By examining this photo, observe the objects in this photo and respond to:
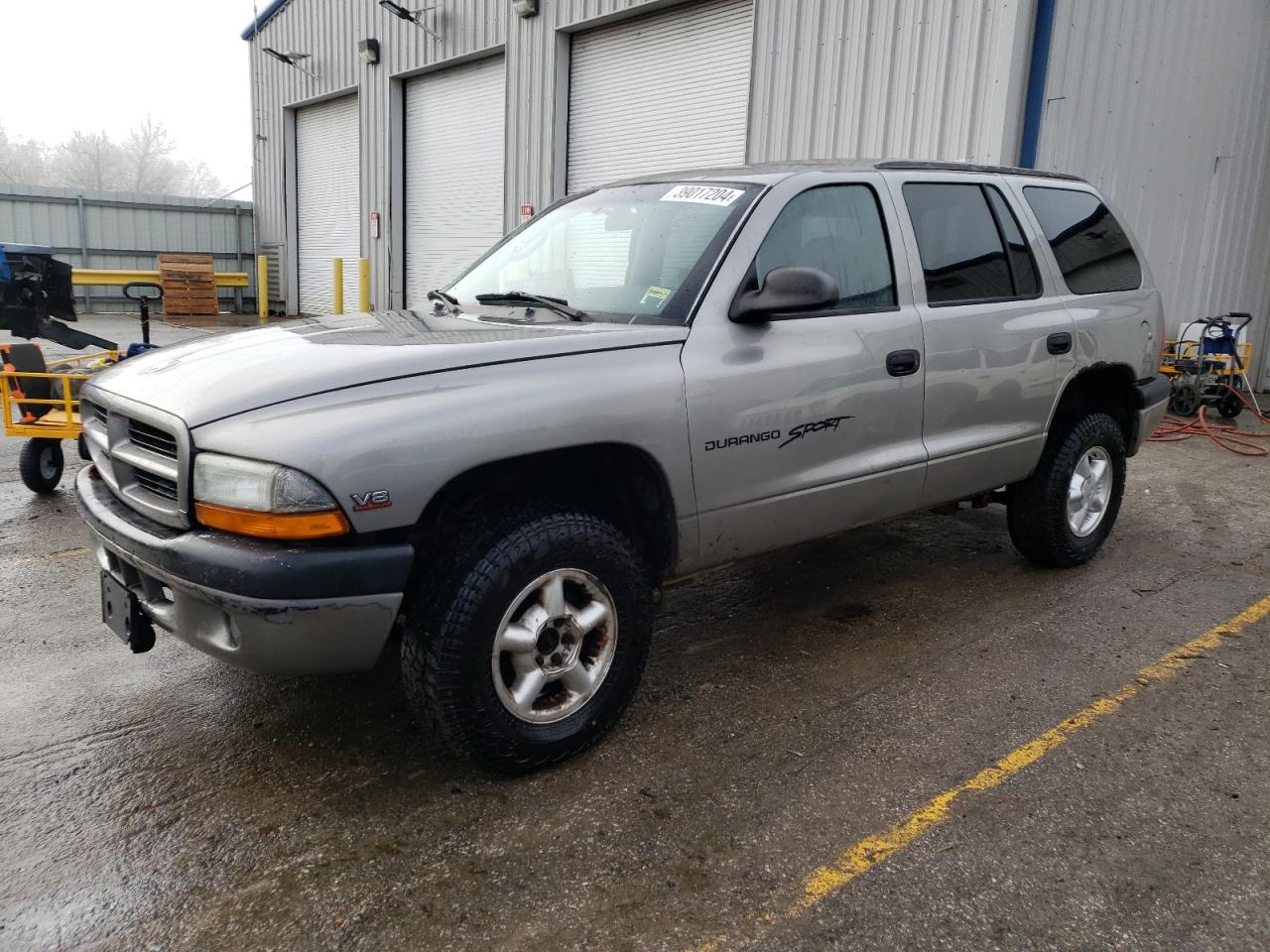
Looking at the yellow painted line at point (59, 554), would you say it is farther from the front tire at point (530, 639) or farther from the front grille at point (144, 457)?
the front tire at point (530, 639)

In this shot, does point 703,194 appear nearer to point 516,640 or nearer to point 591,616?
point 591,616

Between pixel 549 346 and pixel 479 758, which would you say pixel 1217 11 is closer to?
pixel 549 346

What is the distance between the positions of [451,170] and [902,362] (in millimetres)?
13084

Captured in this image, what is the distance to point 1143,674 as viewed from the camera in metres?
3.67

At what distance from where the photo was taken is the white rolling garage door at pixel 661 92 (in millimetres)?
10680

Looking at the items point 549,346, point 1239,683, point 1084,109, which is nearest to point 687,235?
point 549,346

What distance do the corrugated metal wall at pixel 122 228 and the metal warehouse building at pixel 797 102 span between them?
17.2ft

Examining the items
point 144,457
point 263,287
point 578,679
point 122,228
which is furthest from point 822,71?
point 122,228

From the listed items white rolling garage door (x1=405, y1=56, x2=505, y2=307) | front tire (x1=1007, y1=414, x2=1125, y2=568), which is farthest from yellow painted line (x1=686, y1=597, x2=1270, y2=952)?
white rolling garage door (x1=405, y1=56, x2=505, y2=307)

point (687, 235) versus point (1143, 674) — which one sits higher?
point (687, 235)

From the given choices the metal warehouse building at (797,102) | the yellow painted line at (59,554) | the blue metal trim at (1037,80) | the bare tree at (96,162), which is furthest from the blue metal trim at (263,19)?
the bare tree at (96,162)

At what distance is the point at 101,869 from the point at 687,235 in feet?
8.36

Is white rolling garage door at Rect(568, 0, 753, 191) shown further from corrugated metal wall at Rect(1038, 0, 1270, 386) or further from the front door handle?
the front door handle

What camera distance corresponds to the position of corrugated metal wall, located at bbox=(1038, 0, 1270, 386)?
8633mm
